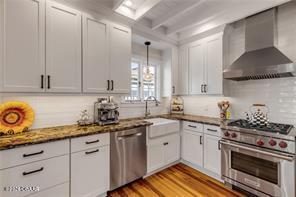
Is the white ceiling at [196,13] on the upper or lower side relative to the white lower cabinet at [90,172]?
upper

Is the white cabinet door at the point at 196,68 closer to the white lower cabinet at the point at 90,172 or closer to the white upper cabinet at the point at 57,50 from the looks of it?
the white upper cabinet at the point at 57,50

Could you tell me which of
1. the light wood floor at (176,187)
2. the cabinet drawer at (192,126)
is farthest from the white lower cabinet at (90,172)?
the cabinet drawer at (192,126)

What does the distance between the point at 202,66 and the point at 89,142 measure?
254cm

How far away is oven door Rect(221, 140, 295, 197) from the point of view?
172 centimetres

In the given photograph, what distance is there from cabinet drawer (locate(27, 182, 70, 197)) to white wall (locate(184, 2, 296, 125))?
2.84m

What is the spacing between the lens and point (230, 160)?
2211 millimetres

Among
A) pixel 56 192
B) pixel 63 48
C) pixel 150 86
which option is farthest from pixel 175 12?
pixel 56 192

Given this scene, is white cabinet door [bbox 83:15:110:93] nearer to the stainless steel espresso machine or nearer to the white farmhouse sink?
the stainless steel espresso machine

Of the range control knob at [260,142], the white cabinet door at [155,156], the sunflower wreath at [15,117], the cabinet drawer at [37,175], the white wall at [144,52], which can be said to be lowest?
the white cabinet door at [155,156]

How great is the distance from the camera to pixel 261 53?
2.17 m

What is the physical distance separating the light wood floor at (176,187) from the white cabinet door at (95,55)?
158 cm

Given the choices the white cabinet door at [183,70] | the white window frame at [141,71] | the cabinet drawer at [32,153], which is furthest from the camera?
the white cabinet door at [183,70]

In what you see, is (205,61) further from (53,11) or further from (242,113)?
(53,11)

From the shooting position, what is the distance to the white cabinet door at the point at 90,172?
5.67ft
